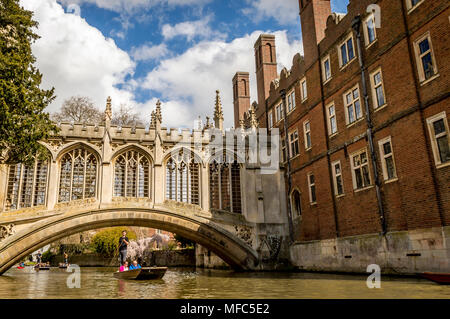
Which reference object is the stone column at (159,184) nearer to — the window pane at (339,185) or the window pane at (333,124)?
the window pane at (339,185)

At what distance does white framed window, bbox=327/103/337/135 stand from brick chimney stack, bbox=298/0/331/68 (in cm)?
280

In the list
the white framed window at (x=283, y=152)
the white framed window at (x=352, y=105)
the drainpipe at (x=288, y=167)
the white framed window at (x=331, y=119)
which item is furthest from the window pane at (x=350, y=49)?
the white framed window at (x=283, y=152)

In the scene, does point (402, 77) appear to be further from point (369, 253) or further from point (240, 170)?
point (240, 170)

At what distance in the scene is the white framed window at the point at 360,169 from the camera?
14922 mm

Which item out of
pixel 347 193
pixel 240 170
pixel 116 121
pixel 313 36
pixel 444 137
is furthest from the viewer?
pixel 116 121

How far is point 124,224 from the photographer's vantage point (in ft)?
60.8

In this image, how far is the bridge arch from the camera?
53.3 feet

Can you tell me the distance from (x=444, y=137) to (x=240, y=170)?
10703 millimetres

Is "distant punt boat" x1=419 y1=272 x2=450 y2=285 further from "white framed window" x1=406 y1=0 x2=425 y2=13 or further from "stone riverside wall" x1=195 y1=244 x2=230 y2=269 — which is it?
"stone riverside wall" x1=195 y1=244 x2=230 y2=269

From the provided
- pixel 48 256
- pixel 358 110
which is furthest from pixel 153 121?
pixel 48 256

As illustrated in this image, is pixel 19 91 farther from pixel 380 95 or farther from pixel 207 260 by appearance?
pixel 207 260

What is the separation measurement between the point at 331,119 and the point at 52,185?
13.0 metres

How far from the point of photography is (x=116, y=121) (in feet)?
96.1
